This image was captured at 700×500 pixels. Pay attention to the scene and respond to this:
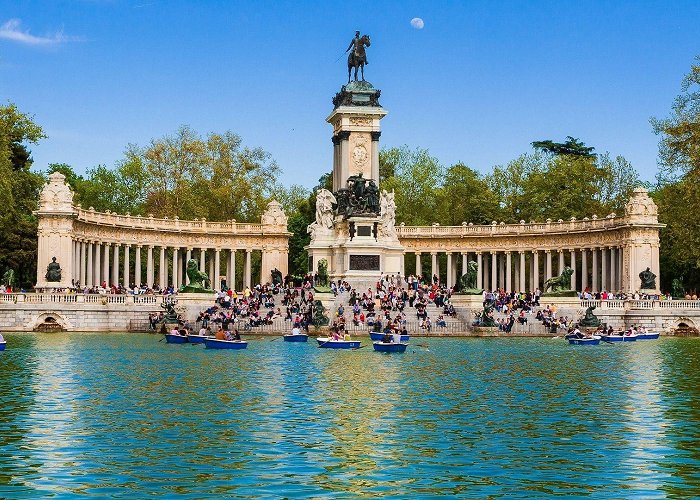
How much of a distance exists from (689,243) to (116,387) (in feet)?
179

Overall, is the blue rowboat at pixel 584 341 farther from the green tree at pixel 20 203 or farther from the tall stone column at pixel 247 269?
the green tree at pixel 20 203

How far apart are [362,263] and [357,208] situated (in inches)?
153

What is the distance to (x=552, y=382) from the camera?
37406 millimetres

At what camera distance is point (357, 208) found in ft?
263

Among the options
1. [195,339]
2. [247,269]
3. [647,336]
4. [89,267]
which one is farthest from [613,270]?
[195,339]

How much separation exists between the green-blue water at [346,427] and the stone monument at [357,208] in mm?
33382

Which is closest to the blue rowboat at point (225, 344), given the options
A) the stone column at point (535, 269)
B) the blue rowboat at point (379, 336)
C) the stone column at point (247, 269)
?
the blue rowboat at point (379, 336)

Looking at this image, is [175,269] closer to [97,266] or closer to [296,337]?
[97,266]

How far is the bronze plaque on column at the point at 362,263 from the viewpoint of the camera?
79125 mm

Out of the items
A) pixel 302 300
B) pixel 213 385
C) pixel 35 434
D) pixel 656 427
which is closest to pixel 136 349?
pixel 213 385

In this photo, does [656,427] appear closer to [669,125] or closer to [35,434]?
[35,434]

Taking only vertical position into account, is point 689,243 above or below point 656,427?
above

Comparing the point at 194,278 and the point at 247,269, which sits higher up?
the point at 247,269

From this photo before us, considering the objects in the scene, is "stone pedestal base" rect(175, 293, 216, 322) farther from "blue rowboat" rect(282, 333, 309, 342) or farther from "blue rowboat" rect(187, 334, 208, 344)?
"blue rowboat" rect(187, 334, 208, 344)
